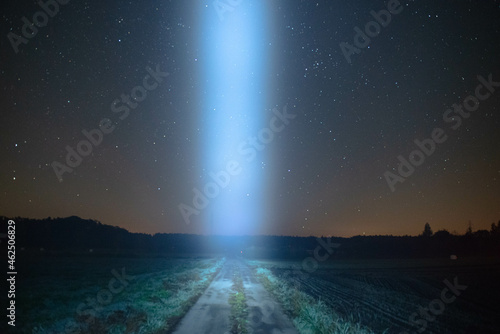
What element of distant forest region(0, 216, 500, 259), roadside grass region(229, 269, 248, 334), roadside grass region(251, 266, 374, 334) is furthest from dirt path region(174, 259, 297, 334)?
distant forest region(0, 216, 500, 259)

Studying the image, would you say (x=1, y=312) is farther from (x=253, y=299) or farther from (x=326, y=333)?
(x=326, y=333)

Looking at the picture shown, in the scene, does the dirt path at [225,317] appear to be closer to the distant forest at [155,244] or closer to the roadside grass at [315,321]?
the roadside grass at [315,321]

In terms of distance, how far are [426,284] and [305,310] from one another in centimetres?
2433

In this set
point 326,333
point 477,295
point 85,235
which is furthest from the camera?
point 85,235

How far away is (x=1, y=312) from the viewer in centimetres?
1272

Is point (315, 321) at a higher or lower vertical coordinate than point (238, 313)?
higher

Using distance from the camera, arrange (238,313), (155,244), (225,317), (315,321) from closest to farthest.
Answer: (315,321) → (225,317) → (238,313) → (155,244)

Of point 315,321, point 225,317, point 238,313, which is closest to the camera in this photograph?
point 315,321

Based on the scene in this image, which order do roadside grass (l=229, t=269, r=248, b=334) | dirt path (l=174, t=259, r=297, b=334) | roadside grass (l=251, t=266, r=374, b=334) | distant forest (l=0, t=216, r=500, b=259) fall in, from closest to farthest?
1. roadside grass (l=251, t=266, r=374, b=334)
2. dirt path (l=174, t=259, r=297, b=334)
3. roadside grass (l=229, t=269, r=248, b=334)
4. distant forest (l=0, t=216, r=500, b=259)

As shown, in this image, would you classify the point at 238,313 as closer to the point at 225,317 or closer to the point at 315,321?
the point at 225,317

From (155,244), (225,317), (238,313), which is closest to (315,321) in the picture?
(238,313)

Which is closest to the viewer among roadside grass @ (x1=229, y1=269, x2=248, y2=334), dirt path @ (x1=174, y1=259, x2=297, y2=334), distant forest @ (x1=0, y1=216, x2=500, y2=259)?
dirt path @ (x1=174, y1=259, x2=297, y2=334)

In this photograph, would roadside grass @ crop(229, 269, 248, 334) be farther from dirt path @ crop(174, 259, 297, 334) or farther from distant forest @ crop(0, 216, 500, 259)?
distant forest @ crop(0, 216, 500, 259)

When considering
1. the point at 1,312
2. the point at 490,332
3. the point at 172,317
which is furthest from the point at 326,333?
the point at 1,312
